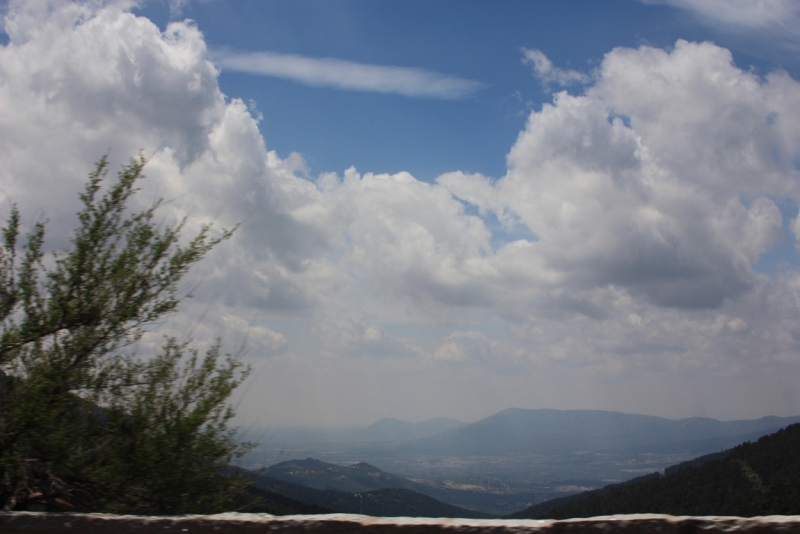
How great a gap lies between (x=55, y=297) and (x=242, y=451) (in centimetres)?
370

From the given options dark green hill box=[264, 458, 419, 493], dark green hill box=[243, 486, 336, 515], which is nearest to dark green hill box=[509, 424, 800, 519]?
dark green hill box=[264, 458, 419, 493]

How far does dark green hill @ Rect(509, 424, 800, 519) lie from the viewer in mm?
66375

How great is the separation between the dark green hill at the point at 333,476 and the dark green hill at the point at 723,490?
32.9 meters

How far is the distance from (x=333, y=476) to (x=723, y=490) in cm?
7269

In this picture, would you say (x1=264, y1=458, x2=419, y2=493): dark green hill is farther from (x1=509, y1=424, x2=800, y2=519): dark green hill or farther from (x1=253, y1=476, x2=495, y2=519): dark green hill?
(x1=509, y1=424, x2=800, y2=519): dark green hill

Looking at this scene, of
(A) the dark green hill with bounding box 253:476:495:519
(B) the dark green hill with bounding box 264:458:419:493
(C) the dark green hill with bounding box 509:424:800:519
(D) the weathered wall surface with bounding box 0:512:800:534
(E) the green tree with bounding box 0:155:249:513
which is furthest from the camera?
(B) the dark green hill with bounding box 264:458:419:493

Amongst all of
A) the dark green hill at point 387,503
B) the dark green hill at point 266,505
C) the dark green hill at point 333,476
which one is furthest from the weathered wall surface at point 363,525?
the dark green hill at point 333,476

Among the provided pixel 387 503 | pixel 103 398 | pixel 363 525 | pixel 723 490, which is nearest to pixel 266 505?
pixel 103 398

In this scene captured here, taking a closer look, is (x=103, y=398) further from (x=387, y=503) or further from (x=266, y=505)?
(x=387, y=503)

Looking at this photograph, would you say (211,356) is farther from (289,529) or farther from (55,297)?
(289,529)

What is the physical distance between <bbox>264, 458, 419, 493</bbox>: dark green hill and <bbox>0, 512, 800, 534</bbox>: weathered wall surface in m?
77.4

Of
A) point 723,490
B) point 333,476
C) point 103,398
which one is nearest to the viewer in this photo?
point 103,398

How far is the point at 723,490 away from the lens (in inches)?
3250

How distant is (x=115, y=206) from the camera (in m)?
9.84
